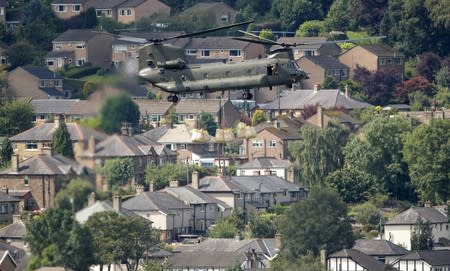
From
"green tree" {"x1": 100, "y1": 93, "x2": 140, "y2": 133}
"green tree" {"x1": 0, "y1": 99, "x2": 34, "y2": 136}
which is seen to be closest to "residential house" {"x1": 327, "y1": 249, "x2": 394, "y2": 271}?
"green tree" {"x1": 0, "y1": 99, "x2": 34, "y2": 136}

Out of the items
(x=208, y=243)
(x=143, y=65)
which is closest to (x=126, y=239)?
(x=208, y=243)

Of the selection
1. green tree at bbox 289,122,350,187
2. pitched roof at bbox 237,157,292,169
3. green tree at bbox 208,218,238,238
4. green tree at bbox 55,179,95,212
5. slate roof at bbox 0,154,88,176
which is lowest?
green tree at bbox 208,218,238,238

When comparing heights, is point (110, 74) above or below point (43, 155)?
above

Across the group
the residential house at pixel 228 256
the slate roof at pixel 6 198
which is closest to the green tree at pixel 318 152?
the residential house at pixel 228 256

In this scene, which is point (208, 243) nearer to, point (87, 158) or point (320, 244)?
point (320, 244)

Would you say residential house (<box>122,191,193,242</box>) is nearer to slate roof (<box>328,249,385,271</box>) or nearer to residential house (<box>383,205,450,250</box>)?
residential house (<box>383,205,450,250</box>)

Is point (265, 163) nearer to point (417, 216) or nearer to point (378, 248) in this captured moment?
point (417, 216)
